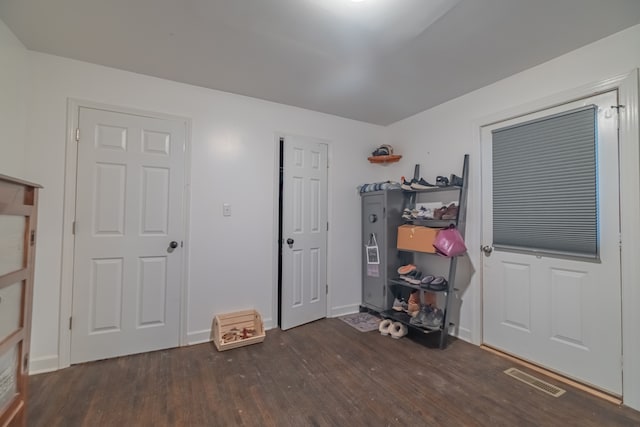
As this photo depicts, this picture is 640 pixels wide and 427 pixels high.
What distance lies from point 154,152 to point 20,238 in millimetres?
1383

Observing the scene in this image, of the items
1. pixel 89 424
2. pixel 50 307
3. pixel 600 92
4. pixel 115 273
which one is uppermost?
pixel 600 92

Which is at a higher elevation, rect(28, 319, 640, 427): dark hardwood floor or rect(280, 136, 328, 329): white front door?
rect(280, 136, 328, 329): white front door

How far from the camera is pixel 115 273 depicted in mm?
2326

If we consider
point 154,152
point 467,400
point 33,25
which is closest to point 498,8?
point 467,400

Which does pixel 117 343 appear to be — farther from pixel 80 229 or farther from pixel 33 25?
pixel 33 25

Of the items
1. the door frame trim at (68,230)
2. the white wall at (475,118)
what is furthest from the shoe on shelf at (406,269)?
the door frame trim at (68,230)

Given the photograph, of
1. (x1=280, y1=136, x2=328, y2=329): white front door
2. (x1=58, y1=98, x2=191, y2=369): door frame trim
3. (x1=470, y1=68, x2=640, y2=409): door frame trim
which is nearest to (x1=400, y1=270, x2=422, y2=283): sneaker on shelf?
(x1=280, y1=136, x2=328, y2=329): white front door

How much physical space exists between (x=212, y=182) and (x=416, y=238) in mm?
2120

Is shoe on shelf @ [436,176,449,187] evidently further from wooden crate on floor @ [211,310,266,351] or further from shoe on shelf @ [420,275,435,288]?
wooden crate on floor @ [211,310,266,351]

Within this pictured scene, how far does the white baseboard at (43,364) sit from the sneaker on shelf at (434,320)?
3070 millimetres

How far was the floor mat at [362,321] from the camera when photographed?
9.76 feet

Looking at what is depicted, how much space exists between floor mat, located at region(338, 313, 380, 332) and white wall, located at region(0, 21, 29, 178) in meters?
3.16

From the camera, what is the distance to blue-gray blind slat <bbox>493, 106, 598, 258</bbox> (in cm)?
197

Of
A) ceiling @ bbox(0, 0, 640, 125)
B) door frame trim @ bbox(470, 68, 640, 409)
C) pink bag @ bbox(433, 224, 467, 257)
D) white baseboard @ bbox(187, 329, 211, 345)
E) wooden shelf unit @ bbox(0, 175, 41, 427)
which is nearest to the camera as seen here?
wooden shelf unit @ bbox(0, 175, 41, 427)
